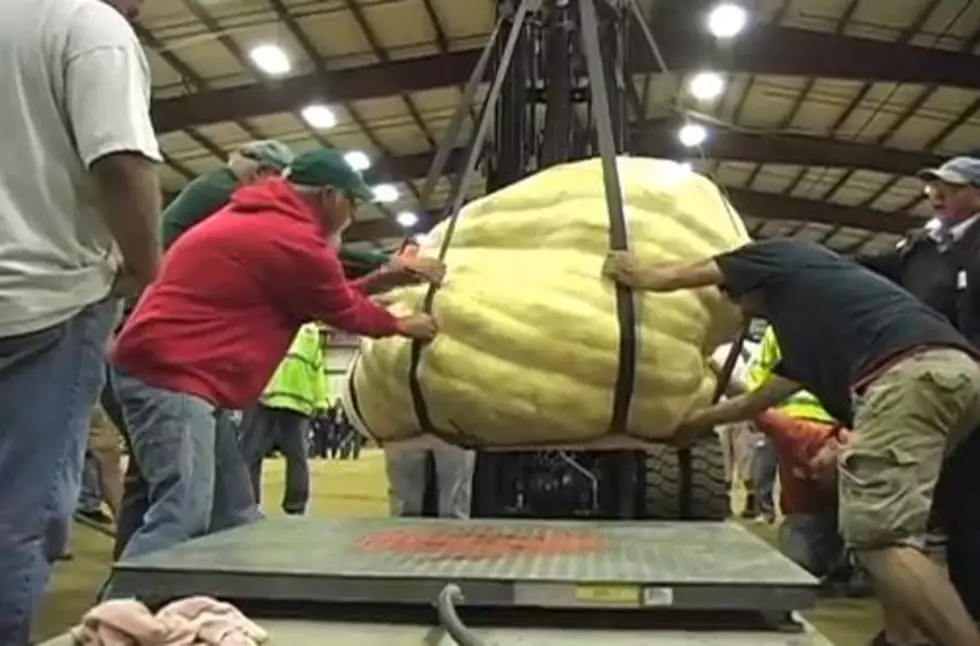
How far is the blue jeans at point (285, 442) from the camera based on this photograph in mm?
5832

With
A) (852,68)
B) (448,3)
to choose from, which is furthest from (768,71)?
(448,3)

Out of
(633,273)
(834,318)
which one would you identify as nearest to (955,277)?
(834,318)

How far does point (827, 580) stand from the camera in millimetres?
5168

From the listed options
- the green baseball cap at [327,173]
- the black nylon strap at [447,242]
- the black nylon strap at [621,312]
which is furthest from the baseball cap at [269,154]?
the black nylon strap at [621,312]

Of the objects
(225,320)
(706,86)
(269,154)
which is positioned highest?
(706,86)

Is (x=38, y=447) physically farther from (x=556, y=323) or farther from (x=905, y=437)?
(x=905, y=437)

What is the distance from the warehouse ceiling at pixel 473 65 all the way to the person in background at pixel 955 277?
599 centimetres

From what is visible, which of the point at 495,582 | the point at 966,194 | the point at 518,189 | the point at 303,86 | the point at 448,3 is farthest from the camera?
the point at 303,86

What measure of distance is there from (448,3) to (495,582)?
11.3 m

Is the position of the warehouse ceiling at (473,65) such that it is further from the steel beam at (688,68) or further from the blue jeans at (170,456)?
the blue jeans at (170,456)

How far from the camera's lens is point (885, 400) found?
299 centimetres

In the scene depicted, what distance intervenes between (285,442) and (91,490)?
1423 mm

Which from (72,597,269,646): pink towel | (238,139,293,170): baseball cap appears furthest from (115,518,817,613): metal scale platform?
(238,139,293,170): baseball cap

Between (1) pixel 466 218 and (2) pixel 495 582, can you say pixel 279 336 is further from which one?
(2) pixel 495 582
